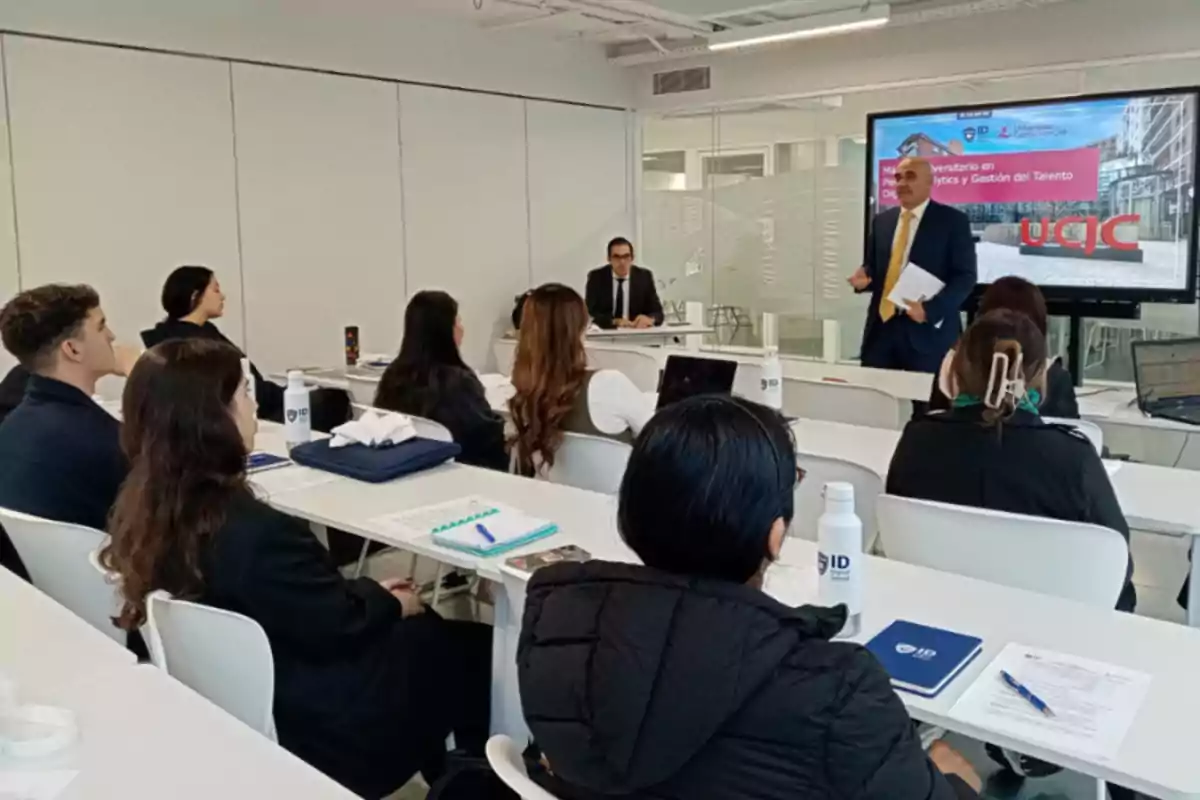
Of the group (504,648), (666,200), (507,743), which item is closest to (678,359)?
(504,648)

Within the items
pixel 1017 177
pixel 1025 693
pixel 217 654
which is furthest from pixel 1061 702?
pixel 1017 177

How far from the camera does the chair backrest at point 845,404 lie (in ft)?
13.4

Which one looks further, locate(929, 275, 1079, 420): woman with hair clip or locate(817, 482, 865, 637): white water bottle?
locate(929, 275, 1079, 420): woman with hair clip

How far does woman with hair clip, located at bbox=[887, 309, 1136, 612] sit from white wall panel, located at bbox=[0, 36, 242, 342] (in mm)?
4344

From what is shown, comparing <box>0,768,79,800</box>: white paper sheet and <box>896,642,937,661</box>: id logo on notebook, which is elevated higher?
<box>896,642,937,661</box>: id logo on notebook

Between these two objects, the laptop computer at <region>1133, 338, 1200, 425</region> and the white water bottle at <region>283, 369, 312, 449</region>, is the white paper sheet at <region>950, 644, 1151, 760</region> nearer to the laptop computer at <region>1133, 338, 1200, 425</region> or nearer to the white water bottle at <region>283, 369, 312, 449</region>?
the white water bottle at <region>283, 369, 312, 449</region>

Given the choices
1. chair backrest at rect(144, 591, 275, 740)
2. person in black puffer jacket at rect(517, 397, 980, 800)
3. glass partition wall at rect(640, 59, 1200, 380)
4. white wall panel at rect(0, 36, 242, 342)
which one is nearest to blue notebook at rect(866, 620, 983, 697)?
person in black puffer jacket at rect(517, 397, 980, 800)

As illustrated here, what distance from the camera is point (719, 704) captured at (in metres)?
1.07

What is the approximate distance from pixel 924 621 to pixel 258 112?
5.16 metres

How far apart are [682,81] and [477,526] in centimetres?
612

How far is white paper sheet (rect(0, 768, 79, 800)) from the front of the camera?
127 centimetres

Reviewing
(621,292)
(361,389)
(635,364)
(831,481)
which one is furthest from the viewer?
(621,292)

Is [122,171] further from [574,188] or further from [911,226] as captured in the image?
[911,226]

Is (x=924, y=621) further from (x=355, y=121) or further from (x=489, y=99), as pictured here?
(x=489, y=99)
